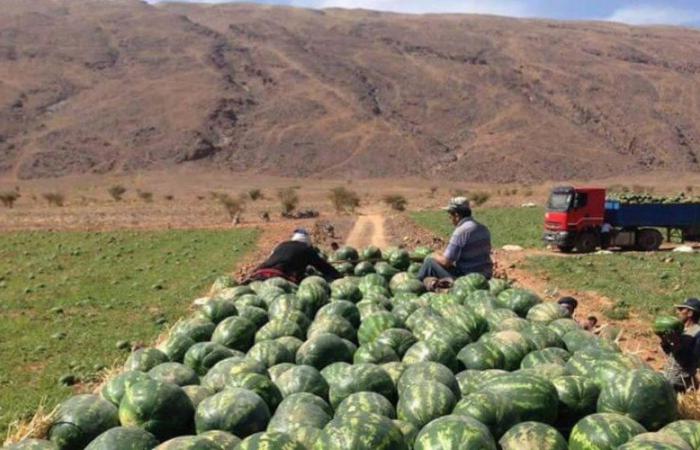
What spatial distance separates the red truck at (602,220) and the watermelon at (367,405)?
20.5m

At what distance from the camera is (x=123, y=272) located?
21078mm

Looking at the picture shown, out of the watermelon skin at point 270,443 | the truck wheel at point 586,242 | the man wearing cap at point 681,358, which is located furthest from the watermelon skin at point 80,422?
the truck wheel at point 586,242

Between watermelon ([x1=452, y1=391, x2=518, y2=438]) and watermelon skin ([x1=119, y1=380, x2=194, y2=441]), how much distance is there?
2022mm

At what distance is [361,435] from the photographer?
15.1 feet

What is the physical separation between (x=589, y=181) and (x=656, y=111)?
27.0m

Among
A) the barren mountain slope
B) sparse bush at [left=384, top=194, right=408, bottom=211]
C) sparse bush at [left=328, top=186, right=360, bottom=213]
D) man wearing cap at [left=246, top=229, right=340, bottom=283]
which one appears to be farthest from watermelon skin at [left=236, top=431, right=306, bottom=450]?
the barren mountain slope

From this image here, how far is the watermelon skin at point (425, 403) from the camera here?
5.39 m

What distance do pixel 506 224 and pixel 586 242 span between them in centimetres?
1027

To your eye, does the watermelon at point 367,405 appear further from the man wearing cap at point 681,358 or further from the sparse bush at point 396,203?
the sparse bush at point 396,203

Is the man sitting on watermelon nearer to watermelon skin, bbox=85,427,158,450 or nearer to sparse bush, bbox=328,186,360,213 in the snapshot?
watermelon skin, bbox=85,427,158,450

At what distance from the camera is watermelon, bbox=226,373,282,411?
595cm

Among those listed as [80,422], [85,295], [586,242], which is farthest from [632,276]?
[80,422]

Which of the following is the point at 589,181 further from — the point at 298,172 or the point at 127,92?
the point at 127,92

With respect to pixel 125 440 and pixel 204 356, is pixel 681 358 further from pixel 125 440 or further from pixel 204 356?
pixel 125 440
